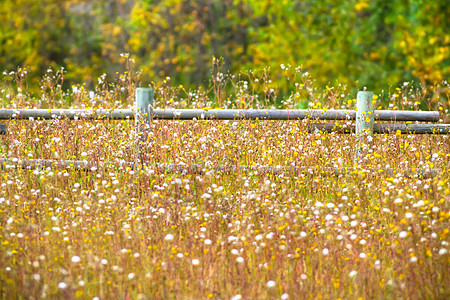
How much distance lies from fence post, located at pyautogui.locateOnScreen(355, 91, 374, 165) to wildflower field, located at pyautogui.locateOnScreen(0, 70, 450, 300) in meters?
0.13

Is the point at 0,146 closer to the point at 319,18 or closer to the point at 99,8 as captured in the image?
the point at 319,18

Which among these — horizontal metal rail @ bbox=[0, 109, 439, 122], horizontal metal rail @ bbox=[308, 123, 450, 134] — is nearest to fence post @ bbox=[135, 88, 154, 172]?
horizontal metal rail @ bbox=[0, 109, 439, 122]

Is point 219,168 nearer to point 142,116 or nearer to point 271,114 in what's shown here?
point 271,114

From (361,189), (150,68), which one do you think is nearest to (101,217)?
(361,189)

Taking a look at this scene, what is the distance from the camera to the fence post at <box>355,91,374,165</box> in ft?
19.2

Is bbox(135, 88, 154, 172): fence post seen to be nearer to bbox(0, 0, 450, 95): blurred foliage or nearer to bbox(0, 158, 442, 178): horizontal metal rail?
bbox(0, 158, 442, 178): horizontal metal rail

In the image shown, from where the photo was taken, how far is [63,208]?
4.83m

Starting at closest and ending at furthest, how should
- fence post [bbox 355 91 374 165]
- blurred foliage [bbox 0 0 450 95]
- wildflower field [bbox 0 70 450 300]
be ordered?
wildflower field [bbox 0 70 450 300]
fence post [bbox 355 91 374 165]
blurred foliage [bbox 0 0 450 95]

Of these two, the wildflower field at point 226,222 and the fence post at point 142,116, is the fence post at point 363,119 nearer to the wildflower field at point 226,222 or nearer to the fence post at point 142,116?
the wildflower field at point 226,222

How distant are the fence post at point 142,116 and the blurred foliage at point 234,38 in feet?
18.2

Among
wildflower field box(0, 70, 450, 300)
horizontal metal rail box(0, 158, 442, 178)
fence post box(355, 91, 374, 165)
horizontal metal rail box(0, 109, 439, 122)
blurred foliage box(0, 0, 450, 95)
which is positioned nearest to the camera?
wildflower field box(0, 70, 450, 300)

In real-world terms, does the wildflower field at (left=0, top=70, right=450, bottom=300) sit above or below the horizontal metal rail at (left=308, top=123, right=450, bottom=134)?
below

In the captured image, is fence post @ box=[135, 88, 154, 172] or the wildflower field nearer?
the wildflower field

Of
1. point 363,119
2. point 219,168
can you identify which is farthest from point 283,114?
point 219,168
